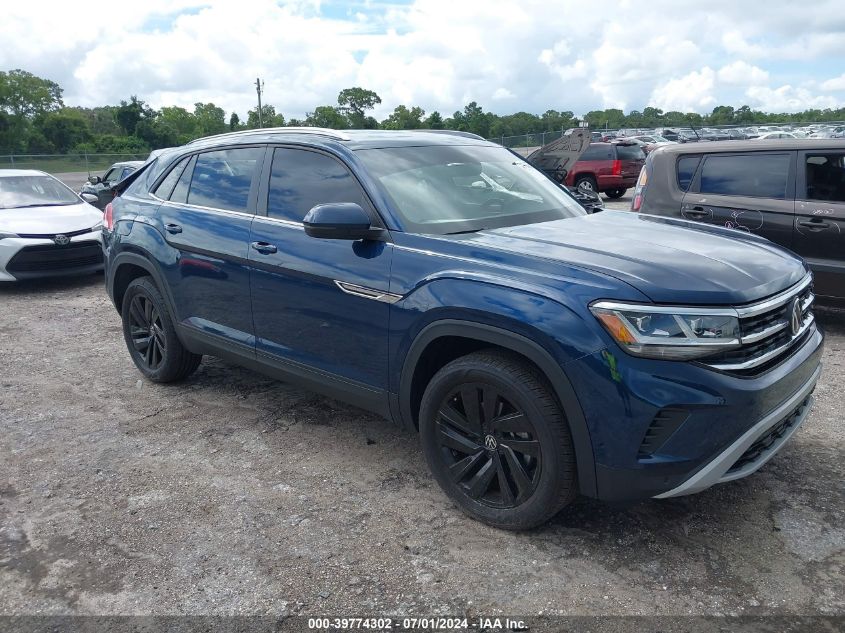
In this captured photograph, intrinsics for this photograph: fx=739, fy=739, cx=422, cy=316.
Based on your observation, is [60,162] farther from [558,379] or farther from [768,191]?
[558,379]

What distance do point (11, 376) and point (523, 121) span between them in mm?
65539

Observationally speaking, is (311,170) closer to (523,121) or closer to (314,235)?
(314,235)

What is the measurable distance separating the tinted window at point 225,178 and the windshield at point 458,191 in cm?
89

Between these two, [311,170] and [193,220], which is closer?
[311,170]

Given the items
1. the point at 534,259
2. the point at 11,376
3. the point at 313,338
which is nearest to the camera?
the point at 534,259

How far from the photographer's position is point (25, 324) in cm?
755

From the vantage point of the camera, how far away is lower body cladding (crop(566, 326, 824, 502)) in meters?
2.74

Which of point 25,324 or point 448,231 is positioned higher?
point 448,231

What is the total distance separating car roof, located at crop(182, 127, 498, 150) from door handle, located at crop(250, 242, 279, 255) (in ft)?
2.12

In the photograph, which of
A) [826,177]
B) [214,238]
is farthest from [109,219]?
[826,177]

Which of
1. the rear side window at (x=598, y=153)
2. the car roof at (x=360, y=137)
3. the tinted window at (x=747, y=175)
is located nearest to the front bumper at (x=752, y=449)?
the car roof at (x=360, y=137)

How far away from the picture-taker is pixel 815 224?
608cm

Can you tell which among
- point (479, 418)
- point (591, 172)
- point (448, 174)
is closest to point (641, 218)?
point (448, 174)

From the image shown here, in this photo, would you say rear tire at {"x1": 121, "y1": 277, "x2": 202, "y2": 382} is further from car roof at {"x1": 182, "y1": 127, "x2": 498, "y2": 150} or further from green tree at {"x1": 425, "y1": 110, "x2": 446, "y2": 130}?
green tree at {"x1": 425, "y1": 110, "x2": 446, "y2": 130}
